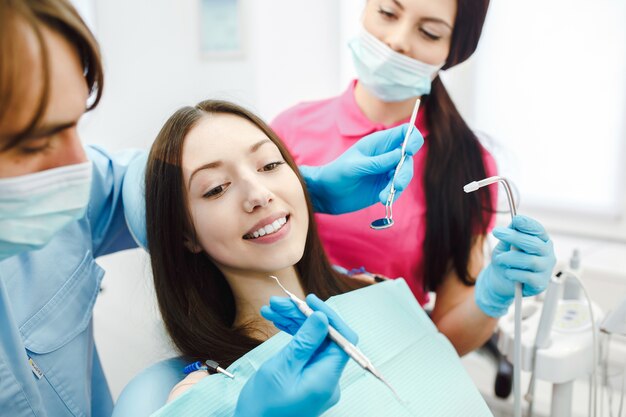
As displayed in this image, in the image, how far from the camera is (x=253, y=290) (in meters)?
1.00

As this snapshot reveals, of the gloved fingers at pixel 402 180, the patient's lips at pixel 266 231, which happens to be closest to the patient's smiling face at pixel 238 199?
the patient's lips at pixel 266 231

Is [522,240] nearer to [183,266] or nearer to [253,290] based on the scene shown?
[253,290]

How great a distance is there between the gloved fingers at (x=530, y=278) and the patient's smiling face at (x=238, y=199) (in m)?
0.34

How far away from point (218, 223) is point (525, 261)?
0.49 metres

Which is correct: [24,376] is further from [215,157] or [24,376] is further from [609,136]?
[609,136]

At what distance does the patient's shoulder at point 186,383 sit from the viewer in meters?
0.81

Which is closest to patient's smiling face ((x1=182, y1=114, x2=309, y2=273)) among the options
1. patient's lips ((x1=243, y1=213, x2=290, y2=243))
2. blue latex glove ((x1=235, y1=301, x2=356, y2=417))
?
patient's lips ((x1=243, y1=213, x2=290, y2=243))

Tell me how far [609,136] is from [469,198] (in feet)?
1.93

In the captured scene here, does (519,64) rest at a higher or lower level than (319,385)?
higher

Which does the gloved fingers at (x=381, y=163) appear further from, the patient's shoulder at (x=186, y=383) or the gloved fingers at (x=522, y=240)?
the patient's shoulder at (x=186, y=383)

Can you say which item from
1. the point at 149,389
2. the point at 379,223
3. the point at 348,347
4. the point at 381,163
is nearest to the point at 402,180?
the point at 381,163

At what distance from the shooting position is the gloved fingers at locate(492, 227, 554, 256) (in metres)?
0.85

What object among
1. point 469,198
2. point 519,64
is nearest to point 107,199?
point 469,198

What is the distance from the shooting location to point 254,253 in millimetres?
907
